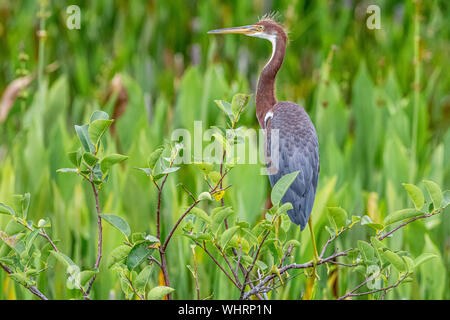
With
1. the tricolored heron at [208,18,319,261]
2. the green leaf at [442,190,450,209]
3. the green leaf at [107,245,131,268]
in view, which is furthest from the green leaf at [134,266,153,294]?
the green leaf at [442,190,450,209]

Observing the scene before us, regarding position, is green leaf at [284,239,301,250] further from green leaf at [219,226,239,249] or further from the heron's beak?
the heron's beak

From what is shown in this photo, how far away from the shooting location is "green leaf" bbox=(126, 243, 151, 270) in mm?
456

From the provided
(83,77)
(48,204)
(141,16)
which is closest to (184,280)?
(48,204)

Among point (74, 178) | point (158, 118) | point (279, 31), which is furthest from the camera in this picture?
point (158, 118)

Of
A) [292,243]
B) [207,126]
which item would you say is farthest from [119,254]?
[207,126]

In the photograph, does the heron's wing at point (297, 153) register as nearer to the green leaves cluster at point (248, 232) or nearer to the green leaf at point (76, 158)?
the green leaves cluster at point (248, 232)

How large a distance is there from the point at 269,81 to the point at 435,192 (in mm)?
151

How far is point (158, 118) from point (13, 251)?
466mm

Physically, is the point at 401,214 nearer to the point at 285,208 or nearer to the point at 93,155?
the point at 285,208

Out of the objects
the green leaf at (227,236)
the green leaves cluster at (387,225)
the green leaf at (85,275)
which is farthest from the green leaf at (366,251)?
the green leaf at (85,275)

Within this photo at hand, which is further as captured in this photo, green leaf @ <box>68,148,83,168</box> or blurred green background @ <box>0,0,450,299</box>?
blurred green background @ <box>0,0,450,299</box>
